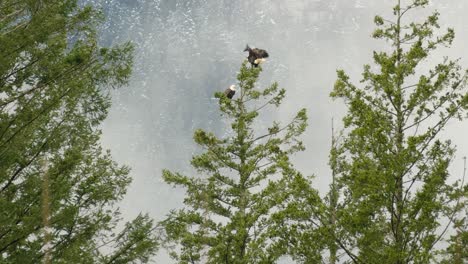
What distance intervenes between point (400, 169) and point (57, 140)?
619cm

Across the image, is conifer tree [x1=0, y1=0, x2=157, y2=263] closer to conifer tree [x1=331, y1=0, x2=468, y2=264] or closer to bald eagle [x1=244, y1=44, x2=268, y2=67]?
conifer tree [x1=331, y1=0, x2=468, y2=264]

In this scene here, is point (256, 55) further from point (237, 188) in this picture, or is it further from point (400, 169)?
point (400, 169)

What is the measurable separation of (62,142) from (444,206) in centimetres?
706

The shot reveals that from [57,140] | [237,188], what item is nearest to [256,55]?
[237,188]

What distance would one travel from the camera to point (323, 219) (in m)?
9.65

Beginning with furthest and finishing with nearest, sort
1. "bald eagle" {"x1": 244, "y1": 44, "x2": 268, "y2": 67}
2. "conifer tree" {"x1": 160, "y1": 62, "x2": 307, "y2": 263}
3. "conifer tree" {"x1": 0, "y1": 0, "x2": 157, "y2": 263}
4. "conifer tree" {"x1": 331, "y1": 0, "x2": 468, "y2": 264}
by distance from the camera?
"bald eagle" {"x1": 244, "y1": 44, "x2": 268, "y2": 67} < "conifer tree" {"x1": 160, "y1": 62, "x2": 307, "y2": 263} < "conifer tree" {"x1": 331, "y1": 0, "x2": 468, "y2": 264} < "conifer tree" {"x1": 0, "y1": 0, "x2": 157, "y2": 263}

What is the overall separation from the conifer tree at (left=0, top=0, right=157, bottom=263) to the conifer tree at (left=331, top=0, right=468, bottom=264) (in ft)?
13.9

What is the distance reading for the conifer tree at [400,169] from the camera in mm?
9234

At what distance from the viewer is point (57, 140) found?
792cm

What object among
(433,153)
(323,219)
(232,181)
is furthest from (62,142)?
(232,181)

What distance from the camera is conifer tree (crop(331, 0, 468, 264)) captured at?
30.3ft

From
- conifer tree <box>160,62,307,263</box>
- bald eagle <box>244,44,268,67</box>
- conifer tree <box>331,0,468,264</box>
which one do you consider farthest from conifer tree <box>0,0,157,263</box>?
bald eagle <box>244,44,268,67</box>

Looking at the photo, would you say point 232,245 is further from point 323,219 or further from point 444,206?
point 444,206

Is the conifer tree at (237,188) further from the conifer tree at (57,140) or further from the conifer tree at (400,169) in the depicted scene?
the conifer tree at (57,140)
